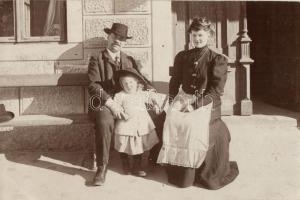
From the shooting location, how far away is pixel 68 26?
6.05 meters

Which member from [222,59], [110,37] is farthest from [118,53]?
[222,59]

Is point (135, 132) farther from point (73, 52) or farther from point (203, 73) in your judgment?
point (73, 52)

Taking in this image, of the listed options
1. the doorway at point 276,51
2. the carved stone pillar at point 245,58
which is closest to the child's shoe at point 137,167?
the carved stone pillar at point 245,58

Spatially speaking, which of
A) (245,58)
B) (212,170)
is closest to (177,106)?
(212,170)

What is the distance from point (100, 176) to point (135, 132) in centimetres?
60

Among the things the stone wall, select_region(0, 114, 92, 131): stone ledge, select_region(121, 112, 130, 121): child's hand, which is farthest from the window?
select_region(121, 112, 130, 121): child's hand

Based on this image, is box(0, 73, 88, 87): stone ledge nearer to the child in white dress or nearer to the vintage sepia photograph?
the vintage sepia photograph

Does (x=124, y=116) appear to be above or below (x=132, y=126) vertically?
above

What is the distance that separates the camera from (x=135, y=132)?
4.97 meters

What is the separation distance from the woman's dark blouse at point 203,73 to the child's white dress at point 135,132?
1.76 feet

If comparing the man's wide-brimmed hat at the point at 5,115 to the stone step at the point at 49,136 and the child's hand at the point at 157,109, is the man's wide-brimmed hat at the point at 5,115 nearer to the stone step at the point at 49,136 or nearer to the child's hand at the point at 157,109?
the stone step at the point at 49,136

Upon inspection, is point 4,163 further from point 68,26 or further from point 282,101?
point 282,101

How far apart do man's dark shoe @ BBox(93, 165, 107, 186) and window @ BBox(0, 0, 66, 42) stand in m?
2.11

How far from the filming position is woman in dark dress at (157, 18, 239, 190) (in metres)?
4.77
